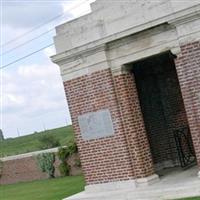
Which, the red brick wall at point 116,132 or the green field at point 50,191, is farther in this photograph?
the green field at point 50,191

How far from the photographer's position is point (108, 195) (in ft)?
46.6

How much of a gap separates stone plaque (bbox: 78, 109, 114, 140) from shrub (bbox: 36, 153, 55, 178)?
15.6 meters

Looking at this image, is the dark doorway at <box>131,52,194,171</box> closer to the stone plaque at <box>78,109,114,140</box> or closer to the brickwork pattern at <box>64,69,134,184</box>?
the brickwork pattern at <box>64,69,134,184</box>

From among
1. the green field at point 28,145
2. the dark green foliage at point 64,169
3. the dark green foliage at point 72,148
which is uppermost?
the green field at point 28,145

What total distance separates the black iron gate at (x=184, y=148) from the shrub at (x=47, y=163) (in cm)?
1397

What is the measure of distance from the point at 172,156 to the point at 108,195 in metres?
4.01

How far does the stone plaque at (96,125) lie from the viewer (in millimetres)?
14555

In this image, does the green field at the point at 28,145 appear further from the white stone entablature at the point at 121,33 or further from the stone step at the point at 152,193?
the stone step at the point at 152,193

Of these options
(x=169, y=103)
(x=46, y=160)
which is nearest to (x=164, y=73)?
(x=169, y=103)

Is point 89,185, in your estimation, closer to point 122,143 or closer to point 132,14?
point 122,143

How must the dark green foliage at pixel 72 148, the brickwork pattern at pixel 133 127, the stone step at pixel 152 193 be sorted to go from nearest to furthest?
the stone step at pixel 152 193
the brickwork pattern at pixel 133 127
the dark green foliage at pixel 72 148

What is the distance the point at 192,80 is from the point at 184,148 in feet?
15.2

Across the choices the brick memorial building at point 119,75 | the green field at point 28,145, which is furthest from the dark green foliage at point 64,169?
the green field at point 28,145

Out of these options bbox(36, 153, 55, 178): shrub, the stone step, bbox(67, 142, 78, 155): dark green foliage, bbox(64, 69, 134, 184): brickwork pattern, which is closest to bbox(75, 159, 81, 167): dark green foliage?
bbox(67, 142, 78, 155): dark green foliage
